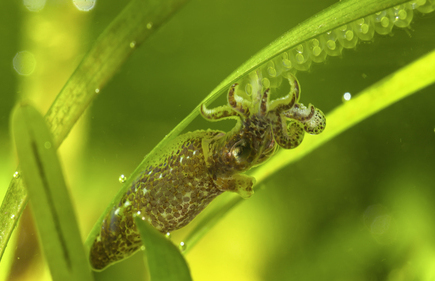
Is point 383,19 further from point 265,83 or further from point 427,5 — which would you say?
point 265,83

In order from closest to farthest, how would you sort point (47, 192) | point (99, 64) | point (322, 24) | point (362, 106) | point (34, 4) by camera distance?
point (47, 192)
point (322, 24)
point (99, 64)
point (362, 106)
point (34, 4)

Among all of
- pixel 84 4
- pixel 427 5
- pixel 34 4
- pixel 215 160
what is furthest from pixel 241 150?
pixel 34 4

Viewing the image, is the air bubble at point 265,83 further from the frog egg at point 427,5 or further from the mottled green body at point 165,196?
the frog egg at point 427,5

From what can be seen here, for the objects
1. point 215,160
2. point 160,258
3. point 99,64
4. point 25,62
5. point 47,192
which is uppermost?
point 25,62

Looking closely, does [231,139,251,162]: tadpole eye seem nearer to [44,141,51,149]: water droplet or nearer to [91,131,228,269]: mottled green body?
[91,131,228,269]: mottled green body

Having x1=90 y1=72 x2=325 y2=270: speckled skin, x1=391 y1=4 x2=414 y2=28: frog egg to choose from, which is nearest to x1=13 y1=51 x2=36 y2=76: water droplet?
x1=90 y1=72 x2=325 y2=270: speckled skin

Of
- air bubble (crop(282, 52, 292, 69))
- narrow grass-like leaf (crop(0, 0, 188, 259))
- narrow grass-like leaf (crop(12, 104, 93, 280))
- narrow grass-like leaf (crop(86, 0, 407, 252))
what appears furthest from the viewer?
air bubble (crop(282, 52, 292, 69))
